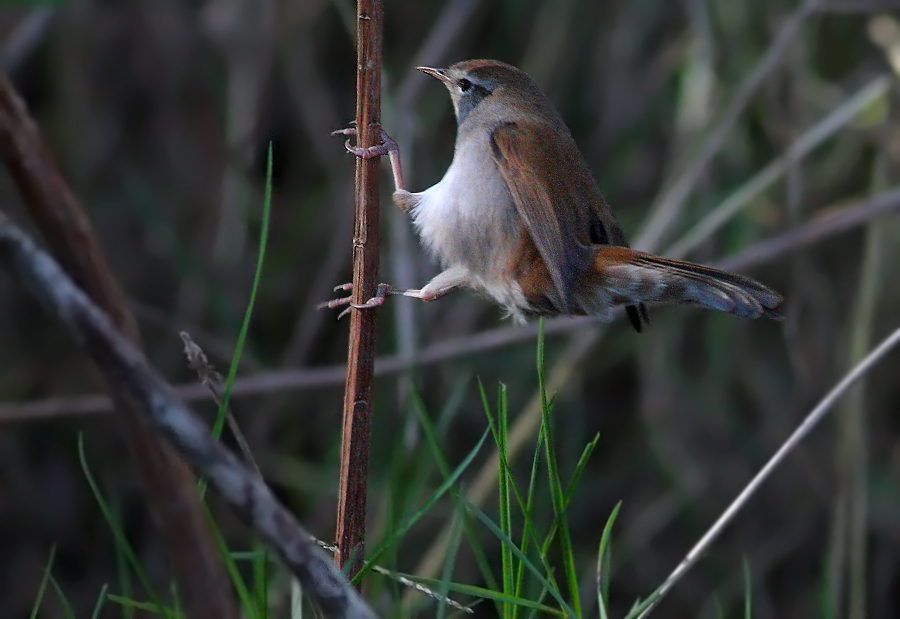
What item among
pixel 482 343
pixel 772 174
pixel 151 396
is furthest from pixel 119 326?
pixel 772 174

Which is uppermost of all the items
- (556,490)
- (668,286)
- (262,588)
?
(668,286)

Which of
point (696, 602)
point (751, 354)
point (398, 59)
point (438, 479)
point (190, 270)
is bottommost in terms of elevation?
point (696, 602)

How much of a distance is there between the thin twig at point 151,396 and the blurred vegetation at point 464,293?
118 inches

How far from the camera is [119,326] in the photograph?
33.4 inches

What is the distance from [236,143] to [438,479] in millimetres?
1625

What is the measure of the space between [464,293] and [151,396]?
356cm

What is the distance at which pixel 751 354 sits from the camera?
15.0ft

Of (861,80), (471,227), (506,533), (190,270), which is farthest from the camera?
(861,80)

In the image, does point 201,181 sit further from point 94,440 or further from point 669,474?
point 669,474

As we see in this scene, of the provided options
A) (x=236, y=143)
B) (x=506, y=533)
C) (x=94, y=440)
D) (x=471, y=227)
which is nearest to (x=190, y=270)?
(x=236, y=143)

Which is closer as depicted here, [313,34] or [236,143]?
[236,143]

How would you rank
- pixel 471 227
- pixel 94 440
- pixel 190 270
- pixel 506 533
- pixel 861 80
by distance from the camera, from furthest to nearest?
pixel 94 440, pixel 861 80, pixel 190 270, pixel 471 227, pixel 506 533

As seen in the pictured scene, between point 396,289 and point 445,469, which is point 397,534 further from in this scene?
point 396,289

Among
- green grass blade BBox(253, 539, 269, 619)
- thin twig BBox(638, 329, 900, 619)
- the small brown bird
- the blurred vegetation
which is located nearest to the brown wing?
the small brown bird
